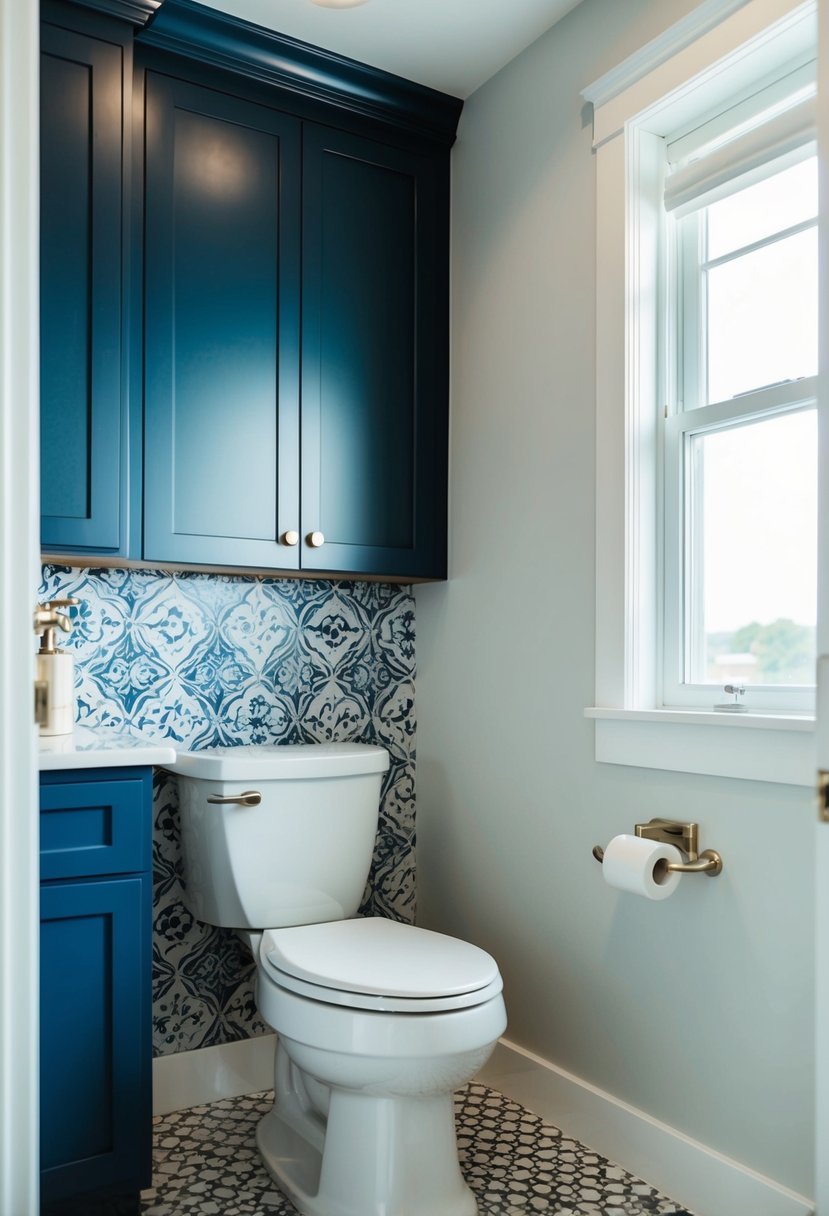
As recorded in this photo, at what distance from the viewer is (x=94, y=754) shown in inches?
65.4

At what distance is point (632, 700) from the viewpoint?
6.24ft

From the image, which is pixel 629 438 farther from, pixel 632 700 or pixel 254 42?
pixel 254 42

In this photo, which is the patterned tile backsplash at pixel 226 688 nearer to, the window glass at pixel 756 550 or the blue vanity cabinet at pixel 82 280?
the blue vanity cabinet at pixel 82 280

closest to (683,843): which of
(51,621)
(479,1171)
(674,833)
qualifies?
(674,833)

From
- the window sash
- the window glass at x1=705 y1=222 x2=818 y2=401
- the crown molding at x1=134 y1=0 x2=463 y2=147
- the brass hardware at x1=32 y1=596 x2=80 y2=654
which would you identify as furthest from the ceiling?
the brass hardware at x1=32 y1=596 x2=80 y2=654

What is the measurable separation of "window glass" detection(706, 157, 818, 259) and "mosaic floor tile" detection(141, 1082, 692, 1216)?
1720 mm

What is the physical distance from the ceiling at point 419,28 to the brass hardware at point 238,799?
1.61 meters

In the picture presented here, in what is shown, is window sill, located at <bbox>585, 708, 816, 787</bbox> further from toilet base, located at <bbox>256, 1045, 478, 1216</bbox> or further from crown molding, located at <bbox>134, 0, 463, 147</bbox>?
crown molding, located at <bbox>134, 0, 463, 147</bbox>

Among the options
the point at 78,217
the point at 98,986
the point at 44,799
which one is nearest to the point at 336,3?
the point at 78,217

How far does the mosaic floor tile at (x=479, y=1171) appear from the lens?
1.75 m

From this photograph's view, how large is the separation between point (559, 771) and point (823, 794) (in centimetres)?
106

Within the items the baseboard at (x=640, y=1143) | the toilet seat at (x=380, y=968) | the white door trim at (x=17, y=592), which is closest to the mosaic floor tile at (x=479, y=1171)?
the baseboard at (x=640, y=1143)

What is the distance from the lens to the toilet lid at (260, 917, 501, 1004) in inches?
65.1

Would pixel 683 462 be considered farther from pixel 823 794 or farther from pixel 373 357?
pixel 823 794
